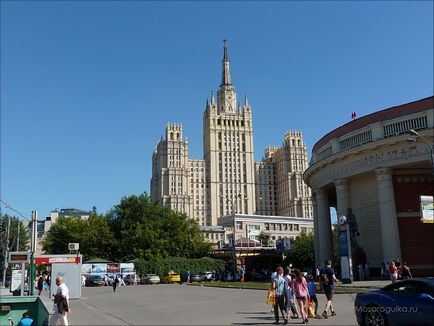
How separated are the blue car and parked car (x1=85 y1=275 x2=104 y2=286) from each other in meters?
50.4

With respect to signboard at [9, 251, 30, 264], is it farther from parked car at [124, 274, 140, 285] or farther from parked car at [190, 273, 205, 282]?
parked car at [190, 273, 205, 282]

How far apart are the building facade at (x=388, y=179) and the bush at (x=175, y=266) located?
34.7 metres

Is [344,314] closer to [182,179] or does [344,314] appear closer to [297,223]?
[297,223]

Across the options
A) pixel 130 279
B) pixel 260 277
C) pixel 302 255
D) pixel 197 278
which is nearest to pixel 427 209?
pixel 260 277

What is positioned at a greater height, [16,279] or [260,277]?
[16,279]

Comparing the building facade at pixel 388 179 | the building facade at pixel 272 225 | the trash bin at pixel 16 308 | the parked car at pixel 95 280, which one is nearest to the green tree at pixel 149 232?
the parked car at pixel 95 280

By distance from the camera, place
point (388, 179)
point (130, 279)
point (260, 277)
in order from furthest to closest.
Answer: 1. point (130, 279)
2. point (260, 277)
3. point (388, 179)

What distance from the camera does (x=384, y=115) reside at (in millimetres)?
36812

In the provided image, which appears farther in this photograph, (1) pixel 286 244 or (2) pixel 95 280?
(2) pixel 95 280

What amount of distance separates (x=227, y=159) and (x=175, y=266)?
11491 centimetres

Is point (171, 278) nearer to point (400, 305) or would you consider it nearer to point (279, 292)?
point (279, 292)

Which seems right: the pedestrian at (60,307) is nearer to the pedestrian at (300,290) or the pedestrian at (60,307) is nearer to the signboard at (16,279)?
the pedestrian at (300,290)

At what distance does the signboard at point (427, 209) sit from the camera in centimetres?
2751

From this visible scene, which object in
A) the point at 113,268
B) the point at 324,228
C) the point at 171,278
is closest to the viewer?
the point at 324,228
